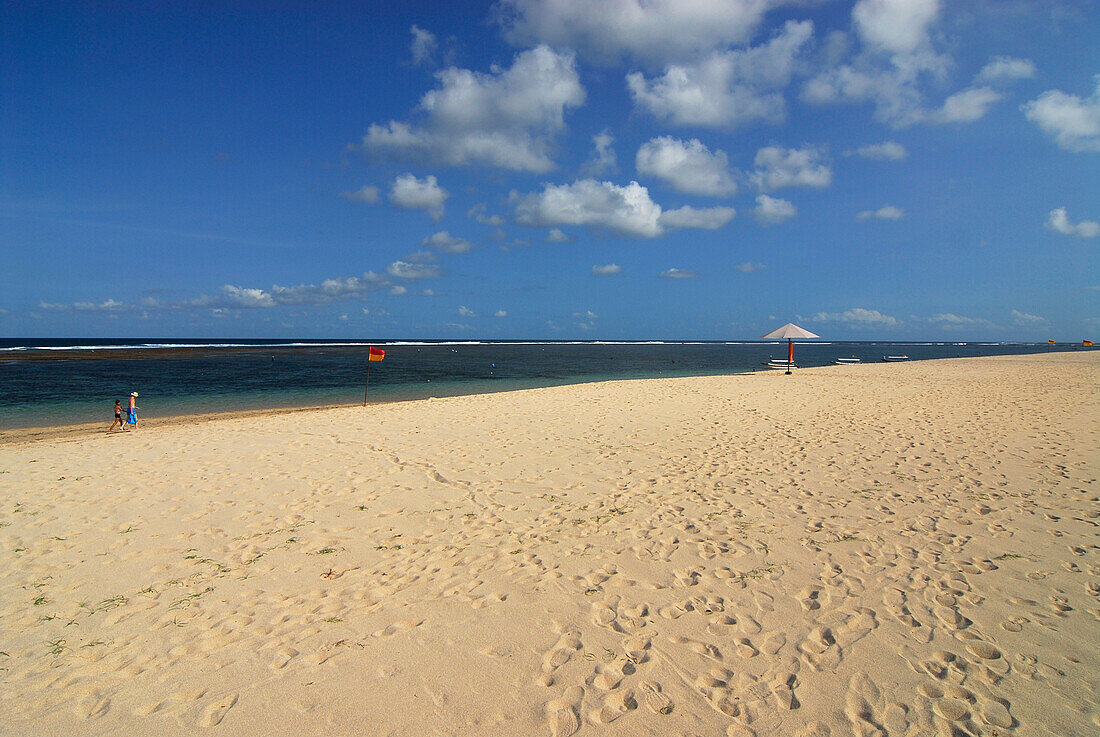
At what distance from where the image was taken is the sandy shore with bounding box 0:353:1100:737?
137 inches

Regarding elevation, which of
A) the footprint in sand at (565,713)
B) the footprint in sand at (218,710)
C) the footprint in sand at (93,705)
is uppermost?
the footprint in sand at (565,713)

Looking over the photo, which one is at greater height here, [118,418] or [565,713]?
[118,418]

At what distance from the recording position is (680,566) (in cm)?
542

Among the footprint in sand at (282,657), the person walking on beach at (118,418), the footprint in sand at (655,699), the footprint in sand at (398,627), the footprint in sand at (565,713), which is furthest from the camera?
the person walking on beach at (118,418)

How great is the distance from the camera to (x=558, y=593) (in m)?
4.94

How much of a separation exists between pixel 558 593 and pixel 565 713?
1538 mm

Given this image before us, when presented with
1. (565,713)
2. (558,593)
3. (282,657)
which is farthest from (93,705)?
(558,593)

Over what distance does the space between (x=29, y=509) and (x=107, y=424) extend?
12.1 meters

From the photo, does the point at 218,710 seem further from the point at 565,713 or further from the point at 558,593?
the point at 558,593

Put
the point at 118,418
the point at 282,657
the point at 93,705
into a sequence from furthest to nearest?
1. the point at 118,418
2. the point at 282,657
3. the point at 93,705

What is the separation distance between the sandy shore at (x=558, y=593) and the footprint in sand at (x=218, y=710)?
21 millimetres

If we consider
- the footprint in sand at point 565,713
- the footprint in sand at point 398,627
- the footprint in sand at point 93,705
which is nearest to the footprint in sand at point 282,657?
the footprint in sand at point 398,627

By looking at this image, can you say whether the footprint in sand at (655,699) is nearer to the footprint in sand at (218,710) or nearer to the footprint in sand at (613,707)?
the footprint in sand at (613,707)

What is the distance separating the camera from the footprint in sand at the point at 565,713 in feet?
10.8
